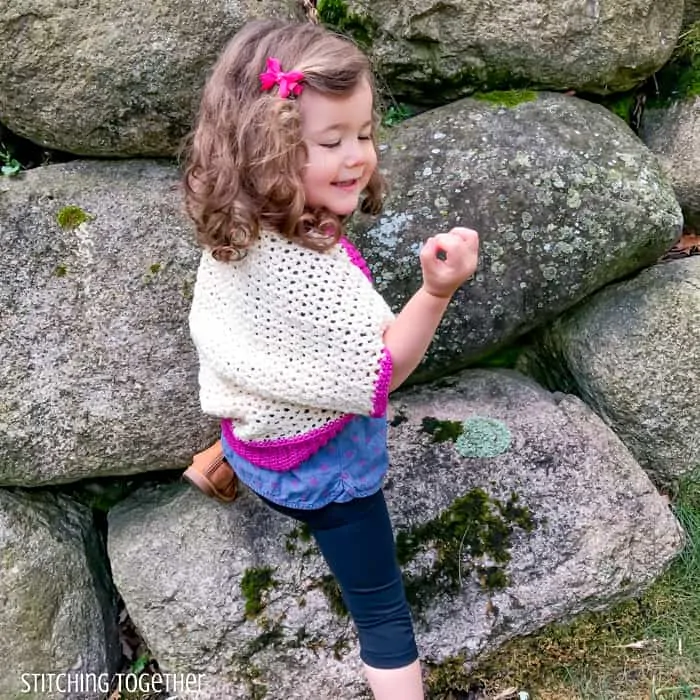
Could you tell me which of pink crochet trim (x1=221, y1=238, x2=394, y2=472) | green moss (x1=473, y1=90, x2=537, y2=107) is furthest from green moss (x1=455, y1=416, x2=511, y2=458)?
green moss (x1=473, y1=90, x2=537, y2=107)

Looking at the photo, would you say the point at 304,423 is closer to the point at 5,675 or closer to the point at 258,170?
the point at 258,170

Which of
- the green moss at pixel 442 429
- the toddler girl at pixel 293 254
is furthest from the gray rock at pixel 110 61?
the green moss at pixel 442 429

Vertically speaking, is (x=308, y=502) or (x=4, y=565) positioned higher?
(x=308, y=502)

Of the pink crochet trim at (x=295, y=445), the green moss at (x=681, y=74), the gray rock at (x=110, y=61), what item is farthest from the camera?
the green moss at (x=681, y=74)

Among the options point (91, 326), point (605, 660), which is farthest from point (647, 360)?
point (91, 326)

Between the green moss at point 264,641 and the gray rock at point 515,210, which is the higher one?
the gray rock at point 515,210

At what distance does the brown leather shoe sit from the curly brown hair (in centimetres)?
80

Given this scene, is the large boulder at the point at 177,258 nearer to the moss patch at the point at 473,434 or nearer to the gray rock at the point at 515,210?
the gray rock at the point at 515,210

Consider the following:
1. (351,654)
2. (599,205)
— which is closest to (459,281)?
(599,205)

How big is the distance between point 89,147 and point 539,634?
1.99m

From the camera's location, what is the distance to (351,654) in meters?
2.35

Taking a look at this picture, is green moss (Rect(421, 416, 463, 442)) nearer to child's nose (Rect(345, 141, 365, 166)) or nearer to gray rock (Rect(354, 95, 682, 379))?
gray rock (Rect(354, 95, 682, 379))

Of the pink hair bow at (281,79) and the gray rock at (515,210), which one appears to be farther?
the gray rock at (515,210)

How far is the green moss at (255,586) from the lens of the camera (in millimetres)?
2348
